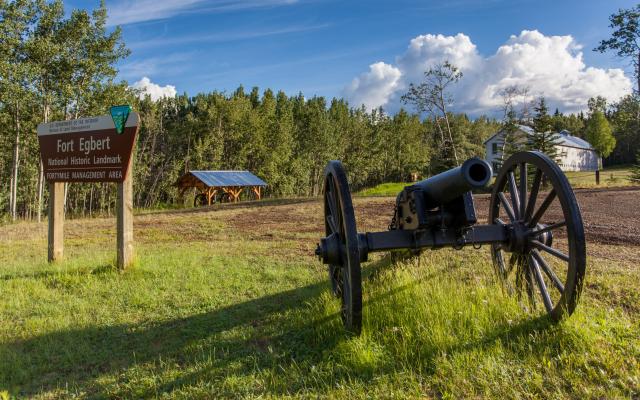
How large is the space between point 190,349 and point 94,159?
172 inches

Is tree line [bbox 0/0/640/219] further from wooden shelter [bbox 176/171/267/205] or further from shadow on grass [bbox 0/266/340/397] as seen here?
shadow on grass [bbox 0/266/340/397]

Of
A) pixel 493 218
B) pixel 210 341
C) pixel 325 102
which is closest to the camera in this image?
pixel 210 341

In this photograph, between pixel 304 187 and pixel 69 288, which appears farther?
pixel 304 187

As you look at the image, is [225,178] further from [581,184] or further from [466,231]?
[466,231]

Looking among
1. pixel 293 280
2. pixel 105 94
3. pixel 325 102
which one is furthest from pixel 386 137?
pixel 293 280

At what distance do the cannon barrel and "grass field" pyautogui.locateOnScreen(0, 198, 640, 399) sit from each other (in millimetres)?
1001

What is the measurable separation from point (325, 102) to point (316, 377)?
183ft

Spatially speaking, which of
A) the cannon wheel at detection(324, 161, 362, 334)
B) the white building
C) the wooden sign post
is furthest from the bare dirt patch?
the white building

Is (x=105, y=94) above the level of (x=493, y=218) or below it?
above

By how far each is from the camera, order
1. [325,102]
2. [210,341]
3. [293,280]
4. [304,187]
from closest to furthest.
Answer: [210,341], [293,280], [304,187], [325,102]

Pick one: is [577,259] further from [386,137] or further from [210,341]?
[386,137]

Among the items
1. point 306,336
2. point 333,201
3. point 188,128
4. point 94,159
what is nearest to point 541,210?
point 333,201

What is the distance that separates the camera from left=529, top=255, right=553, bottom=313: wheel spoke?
3.42 m

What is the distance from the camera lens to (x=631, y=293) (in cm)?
423
